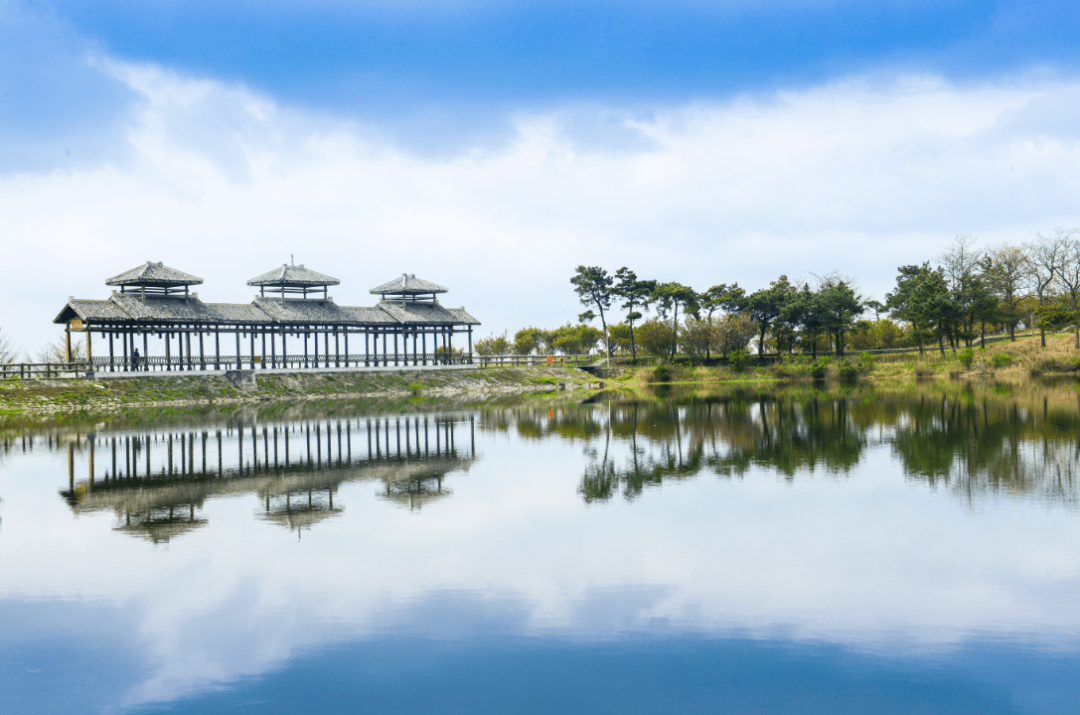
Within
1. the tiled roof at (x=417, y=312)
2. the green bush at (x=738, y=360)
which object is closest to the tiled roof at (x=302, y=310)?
the tiled roof at (x=417, y=312)

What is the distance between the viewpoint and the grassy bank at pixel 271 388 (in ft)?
119

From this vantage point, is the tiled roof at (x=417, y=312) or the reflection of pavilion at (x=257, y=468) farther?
the tiled roof at (x=417, y=312)

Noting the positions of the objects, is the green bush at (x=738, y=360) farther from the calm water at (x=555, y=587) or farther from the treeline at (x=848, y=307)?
the calm water at (x=555, y=587)

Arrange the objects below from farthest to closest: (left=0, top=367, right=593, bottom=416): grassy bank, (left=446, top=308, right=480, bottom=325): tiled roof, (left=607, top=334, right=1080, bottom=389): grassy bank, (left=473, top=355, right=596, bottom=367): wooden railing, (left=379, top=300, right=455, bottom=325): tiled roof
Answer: (left=473, top=355, right=596, bottom=367): wooden railing → (left=446, top=308, right=480, bottom=325): tiled roof → (left=379, top=300, right=455, bottom=325): tiled roof → (left=607, top=334, right=1080, bottom=389): grassy bank → (left=0, top=367, right=593, bottom=416): grassy bank

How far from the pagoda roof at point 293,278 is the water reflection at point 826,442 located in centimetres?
2392

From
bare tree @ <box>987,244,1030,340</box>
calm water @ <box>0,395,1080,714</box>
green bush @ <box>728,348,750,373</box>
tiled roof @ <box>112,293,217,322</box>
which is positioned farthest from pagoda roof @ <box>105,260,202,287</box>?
bare tree @ <box>987,244,1030,340</box>

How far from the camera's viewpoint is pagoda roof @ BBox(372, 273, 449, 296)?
183ft

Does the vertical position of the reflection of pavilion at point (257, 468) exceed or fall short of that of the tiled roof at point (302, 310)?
it falls short

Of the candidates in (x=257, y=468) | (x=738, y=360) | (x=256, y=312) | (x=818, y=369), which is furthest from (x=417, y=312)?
(x=257, y=468)

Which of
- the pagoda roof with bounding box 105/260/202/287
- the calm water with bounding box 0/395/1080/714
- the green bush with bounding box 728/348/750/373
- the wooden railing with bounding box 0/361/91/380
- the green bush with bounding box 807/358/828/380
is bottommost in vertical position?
the calm water with bounding box 0/395/1080/714

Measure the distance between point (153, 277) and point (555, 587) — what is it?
42.4 metres

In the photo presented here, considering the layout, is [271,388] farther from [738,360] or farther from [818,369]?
[818,369]

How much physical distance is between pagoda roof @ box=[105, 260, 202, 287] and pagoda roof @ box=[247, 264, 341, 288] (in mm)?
5441

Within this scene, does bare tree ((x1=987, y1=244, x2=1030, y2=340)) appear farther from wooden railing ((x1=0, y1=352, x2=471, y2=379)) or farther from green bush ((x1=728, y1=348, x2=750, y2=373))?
wooden railing ((x1=0, y1=352, x2=471, y2=379))
